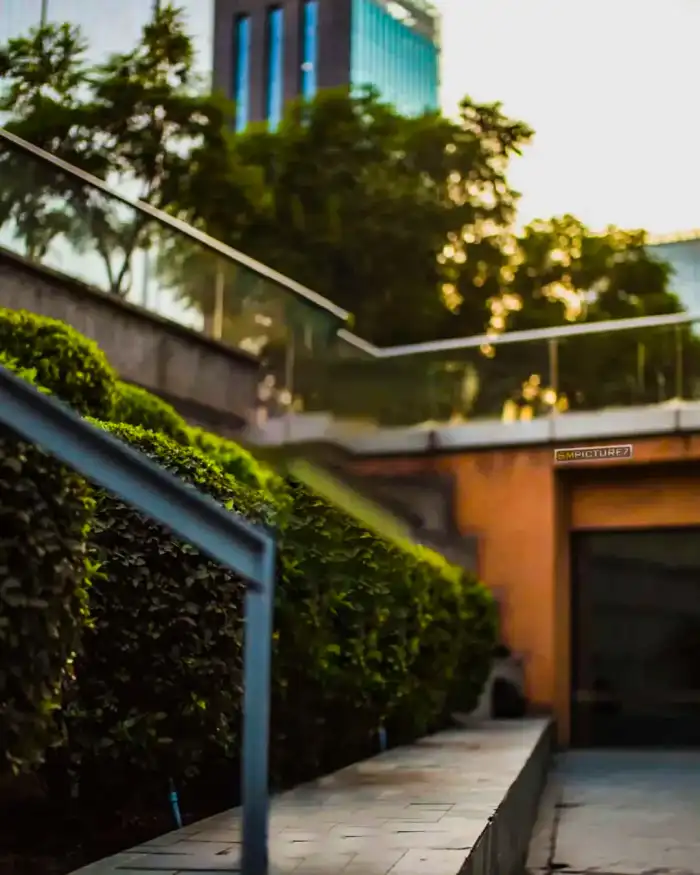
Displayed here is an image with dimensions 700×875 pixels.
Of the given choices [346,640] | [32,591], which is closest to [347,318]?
[346,640]

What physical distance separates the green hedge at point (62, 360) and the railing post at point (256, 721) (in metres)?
2.08

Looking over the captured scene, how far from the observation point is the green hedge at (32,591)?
2.67 metres

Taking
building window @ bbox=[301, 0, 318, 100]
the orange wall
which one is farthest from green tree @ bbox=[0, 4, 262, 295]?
building window @ bbox=[301, 0, 318, 100]

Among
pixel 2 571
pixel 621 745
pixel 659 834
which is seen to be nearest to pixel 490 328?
pixel 621 745

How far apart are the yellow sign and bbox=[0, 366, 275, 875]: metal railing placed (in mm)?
9077

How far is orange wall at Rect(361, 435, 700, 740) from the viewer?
11.9m

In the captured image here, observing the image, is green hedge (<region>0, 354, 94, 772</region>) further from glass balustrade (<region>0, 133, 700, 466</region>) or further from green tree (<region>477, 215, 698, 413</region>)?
green tree (<region>477, 215, 698, 413</region>)

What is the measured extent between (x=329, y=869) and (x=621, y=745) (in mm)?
9637

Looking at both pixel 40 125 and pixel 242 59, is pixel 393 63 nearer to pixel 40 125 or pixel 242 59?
pixel 242 59

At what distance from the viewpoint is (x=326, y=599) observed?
5.59 m

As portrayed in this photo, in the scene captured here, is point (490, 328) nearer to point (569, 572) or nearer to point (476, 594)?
point (569, 572)

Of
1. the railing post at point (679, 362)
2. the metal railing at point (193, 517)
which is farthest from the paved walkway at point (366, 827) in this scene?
the railing post at point (679, 362)

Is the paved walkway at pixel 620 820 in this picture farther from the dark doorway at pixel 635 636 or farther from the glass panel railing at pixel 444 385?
the glass panel railing at pixel 444 385

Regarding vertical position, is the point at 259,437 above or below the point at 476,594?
above
